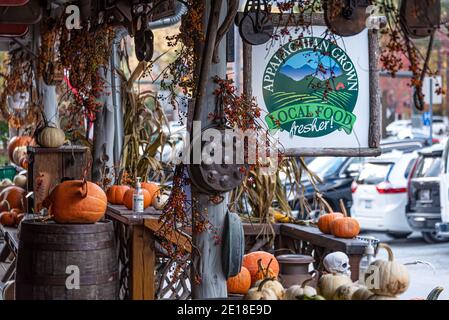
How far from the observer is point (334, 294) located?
4062mm

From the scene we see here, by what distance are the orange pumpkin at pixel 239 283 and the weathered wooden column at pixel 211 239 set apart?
770 mm

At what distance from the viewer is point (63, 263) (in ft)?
16.8

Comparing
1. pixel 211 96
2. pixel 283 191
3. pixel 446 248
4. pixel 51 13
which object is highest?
pixel 51 13

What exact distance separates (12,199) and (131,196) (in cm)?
361

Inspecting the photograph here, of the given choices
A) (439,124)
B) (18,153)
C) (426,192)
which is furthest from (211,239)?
(439,124)

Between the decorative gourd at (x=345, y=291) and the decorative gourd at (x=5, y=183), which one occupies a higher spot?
the decorative gourd at (x=5, y=183)

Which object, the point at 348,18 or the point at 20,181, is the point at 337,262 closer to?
the point at 348,18

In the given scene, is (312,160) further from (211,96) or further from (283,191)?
(211,96)

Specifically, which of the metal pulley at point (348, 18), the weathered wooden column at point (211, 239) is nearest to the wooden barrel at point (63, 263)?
the weathered wooden column at point (211, 239)

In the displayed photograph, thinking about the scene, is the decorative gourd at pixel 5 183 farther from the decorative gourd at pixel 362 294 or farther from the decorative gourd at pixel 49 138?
the decorative gourd at pixel 362 294

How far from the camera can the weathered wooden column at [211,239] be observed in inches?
189

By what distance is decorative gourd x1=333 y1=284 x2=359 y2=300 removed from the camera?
3.98 metres

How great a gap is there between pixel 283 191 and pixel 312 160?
10.4 m
